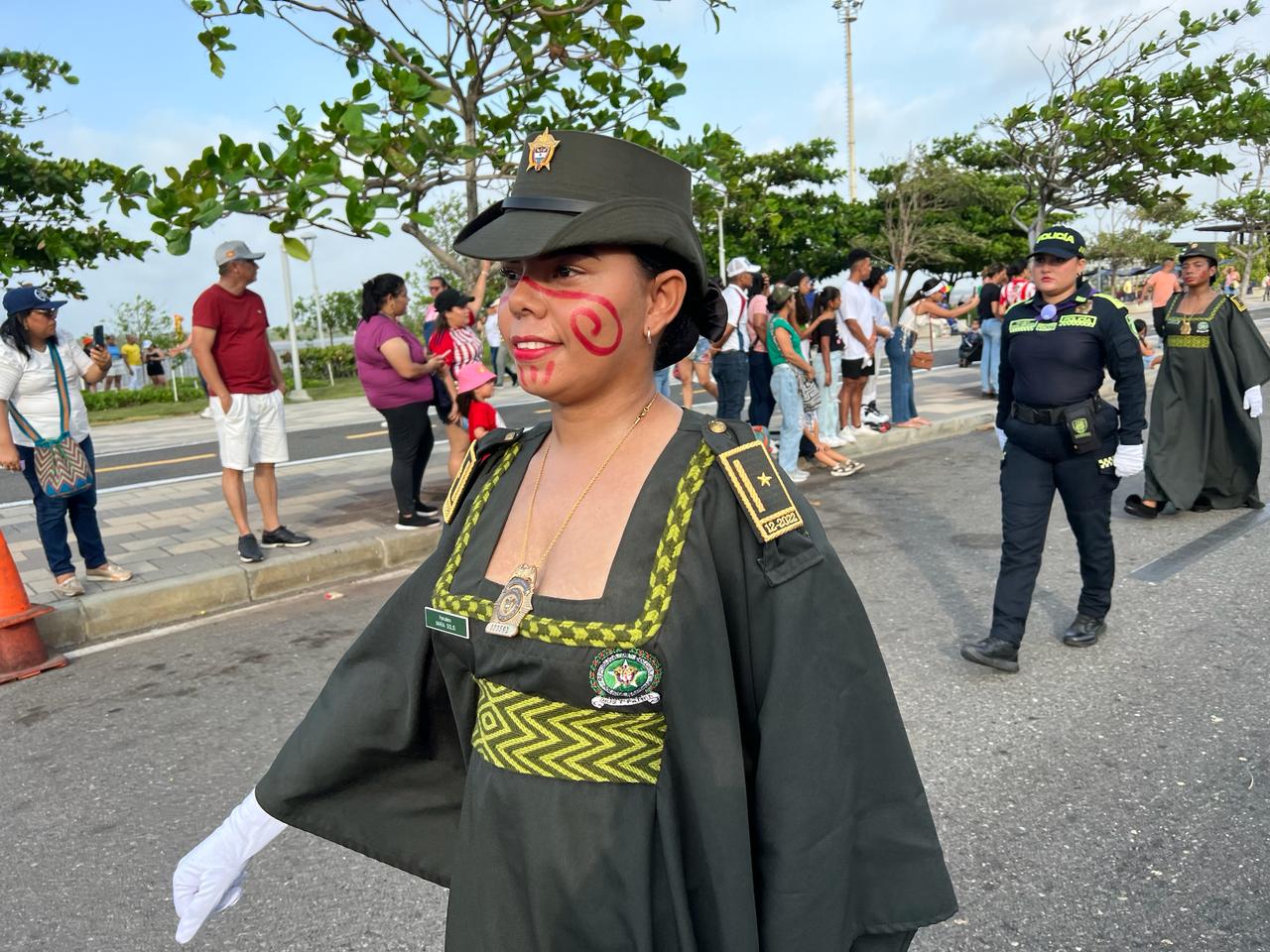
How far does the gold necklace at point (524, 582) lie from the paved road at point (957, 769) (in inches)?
17.8

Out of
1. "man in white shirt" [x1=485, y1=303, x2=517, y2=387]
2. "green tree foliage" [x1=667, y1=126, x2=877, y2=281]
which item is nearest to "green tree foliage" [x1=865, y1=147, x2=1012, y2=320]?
"green tree foliage" [x1=667, y1=126, x2=877, y2=281]

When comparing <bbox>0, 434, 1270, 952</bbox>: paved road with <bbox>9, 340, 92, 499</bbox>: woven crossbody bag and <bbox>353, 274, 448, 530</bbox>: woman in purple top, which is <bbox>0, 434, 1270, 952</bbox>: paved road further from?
<bbox>353, 274, 448, 530</bbox>: woman in purple top

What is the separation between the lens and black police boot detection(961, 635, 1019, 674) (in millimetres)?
4461

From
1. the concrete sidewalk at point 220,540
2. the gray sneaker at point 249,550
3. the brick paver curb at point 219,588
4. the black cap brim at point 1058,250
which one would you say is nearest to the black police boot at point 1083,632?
Result: the black cap brim at point 1058,250

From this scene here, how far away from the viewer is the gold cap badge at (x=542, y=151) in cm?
153

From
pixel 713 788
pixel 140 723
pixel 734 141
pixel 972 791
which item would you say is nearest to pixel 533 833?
pixel 713 788

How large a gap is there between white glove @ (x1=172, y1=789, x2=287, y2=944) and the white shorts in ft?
16.6

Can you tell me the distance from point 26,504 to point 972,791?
359 inches

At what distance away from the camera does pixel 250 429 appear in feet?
21.7

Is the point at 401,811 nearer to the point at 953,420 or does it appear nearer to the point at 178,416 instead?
the point at 953,420

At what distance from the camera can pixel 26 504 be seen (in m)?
9.48

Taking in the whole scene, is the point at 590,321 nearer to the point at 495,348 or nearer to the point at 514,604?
the point at 514,604

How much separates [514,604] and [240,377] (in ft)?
18.3

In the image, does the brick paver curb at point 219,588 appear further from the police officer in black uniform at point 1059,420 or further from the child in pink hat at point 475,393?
the police officer in black uniform at point 1059,420
